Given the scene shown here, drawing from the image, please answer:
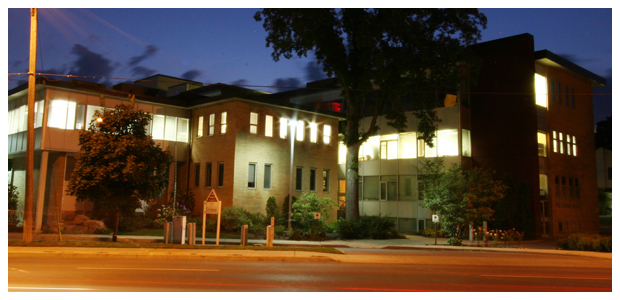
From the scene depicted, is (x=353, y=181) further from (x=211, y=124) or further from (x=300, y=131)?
(x=211, y=124)

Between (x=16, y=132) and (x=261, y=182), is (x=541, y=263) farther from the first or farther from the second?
(x=16, y=132)

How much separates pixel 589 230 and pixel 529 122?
35.5 ft

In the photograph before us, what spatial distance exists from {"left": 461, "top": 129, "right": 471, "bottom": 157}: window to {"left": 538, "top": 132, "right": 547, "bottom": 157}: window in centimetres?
456

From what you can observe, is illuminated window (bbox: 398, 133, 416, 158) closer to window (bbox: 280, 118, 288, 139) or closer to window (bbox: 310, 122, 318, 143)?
window (bbox: 310, 122, 318, 143)

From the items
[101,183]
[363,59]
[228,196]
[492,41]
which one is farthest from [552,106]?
[101,183]

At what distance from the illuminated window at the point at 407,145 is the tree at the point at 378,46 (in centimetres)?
703

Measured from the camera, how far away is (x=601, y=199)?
6291 centimetres

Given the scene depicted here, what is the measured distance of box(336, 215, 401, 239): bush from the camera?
2928 cm

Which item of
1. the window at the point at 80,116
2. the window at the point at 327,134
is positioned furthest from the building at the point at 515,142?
the window at the point at 80,116

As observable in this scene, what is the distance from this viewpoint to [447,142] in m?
36.1

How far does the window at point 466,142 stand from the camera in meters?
35.5

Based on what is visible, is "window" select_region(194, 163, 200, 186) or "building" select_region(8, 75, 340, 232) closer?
"building" select_region(8, 75, 340, 232)

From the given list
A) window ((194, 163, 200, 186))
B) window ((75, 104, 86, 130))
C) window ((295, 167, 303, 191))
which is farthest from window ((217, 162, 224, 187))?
window ((75, 104, 86, 130))

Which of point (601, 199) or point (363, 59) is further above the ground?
point (363, 59)
